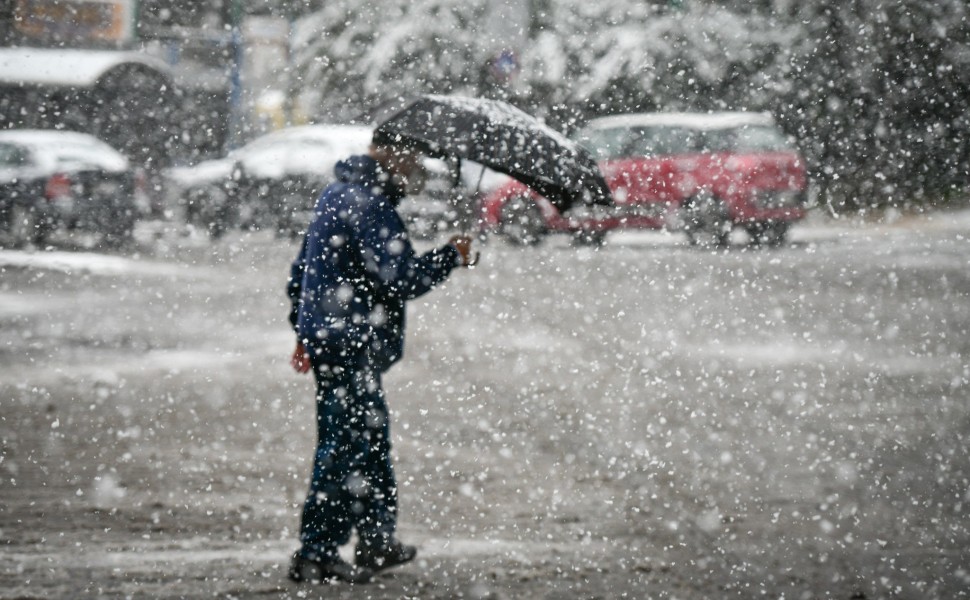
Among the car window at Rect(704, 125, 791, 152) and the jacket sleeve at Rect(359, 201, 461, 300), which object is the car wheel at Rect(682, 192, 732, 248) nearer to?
the car window at Rect(704, 125, 791, 152)

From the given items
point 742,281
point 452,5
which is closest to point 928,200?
point 452,5

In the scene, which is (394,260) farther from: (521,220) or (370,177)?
(521,220)

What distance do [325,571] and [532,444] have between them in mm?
2534

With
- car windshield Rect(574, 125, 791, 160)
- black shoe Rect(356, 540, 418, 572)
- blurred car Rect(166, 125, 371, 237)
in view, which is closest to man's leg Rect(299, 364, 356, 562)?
black shoe Rect(356, 540, 418, 572)

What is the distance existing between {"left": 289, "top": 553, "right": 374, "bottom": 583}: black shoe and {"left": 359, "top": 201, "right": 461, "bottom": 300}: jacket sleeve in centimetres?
93

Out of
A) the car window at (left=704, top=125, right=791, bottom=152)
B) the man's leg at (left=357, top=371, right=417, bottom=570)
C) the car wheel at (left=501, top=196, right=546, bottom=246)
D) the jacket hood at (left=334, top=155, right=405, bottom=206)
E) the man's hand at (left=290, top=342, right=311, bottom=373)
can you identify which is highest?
the car window at (left=704, top=125, right=791, bottom=152)

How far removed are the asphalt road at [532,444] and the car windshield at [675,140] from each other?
17.3 feet

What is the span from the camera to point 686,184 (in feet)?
63.3

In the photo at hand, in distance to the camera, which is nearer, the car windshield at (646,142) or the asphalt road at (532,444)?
the asphalt road at (532,444)

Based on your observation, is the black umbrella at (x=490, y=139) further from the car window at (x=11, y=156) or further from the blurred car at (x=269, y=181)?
the blurred car at (x=269, y=181)

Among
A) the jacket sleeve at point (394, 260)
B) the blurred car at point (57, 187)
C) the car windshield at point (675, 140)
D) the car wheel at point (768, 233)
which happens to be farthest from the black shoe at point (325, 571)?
the car wheel at point (768, 233)


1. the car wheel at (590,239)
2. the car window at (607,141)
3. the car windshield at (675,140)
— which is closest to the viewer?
the car windshield at (675,140)

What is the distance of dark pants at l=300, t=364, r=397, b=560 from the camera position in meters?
4.53

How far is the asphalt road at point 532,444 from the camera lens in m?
4.80
